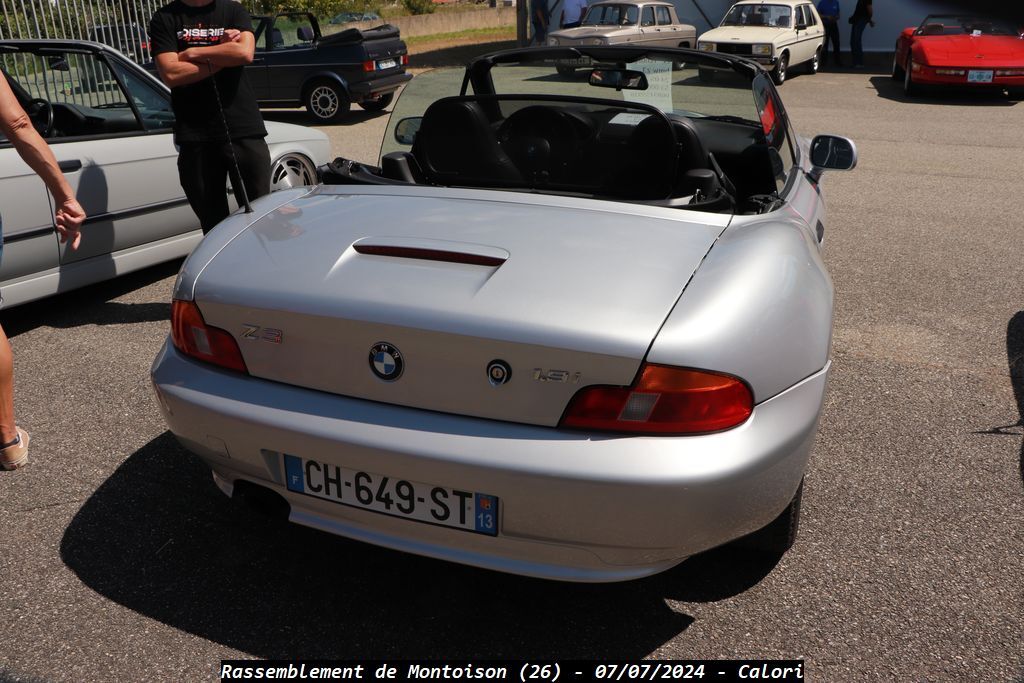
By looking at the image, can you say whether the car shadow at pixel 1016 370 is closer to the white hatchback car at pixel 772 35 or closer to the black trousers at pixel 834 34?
the white hatchback car at pixel 772 35

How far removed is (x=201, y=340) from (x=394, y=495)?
28.6 inches

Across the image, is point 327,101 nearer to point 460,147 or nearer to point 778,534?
point 460,147

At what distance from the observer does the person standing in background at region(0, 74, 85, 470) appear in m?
3.10

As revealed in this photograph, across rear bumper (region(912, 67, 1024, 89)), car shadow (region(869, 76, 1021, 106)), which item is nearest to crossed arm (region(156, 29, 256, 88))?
rear bumper (region(912, 67, 1024, 89))

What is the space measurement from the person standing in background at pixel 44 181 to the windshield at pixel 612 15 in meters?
15.6

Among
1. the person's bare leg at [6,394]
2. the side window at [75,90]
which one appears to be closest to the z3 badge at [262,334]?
the person's bare leg at [6,394]

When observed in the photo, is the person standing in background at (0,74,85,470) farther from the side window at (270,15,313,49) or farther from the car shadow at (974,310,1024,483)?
the side window at (270,15,313,49)

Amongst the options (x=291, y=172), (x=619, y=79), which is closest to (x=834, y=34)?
(x=291, y=172)

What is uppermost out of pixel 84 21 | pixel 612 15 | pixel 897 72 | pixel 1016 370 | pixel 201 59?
pixel 84 21

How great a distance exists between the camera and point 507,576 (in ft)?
8.83

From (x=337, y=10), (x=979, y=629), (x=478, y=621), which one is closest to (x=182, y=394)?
(x=478, y=621)

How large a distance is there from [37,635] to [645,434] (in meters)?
1.68

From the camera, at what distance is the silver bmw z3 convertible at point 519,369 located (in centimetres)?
205

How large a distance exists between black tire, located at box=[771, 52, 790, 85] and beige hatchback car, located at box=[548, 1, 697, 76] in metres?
1.97
